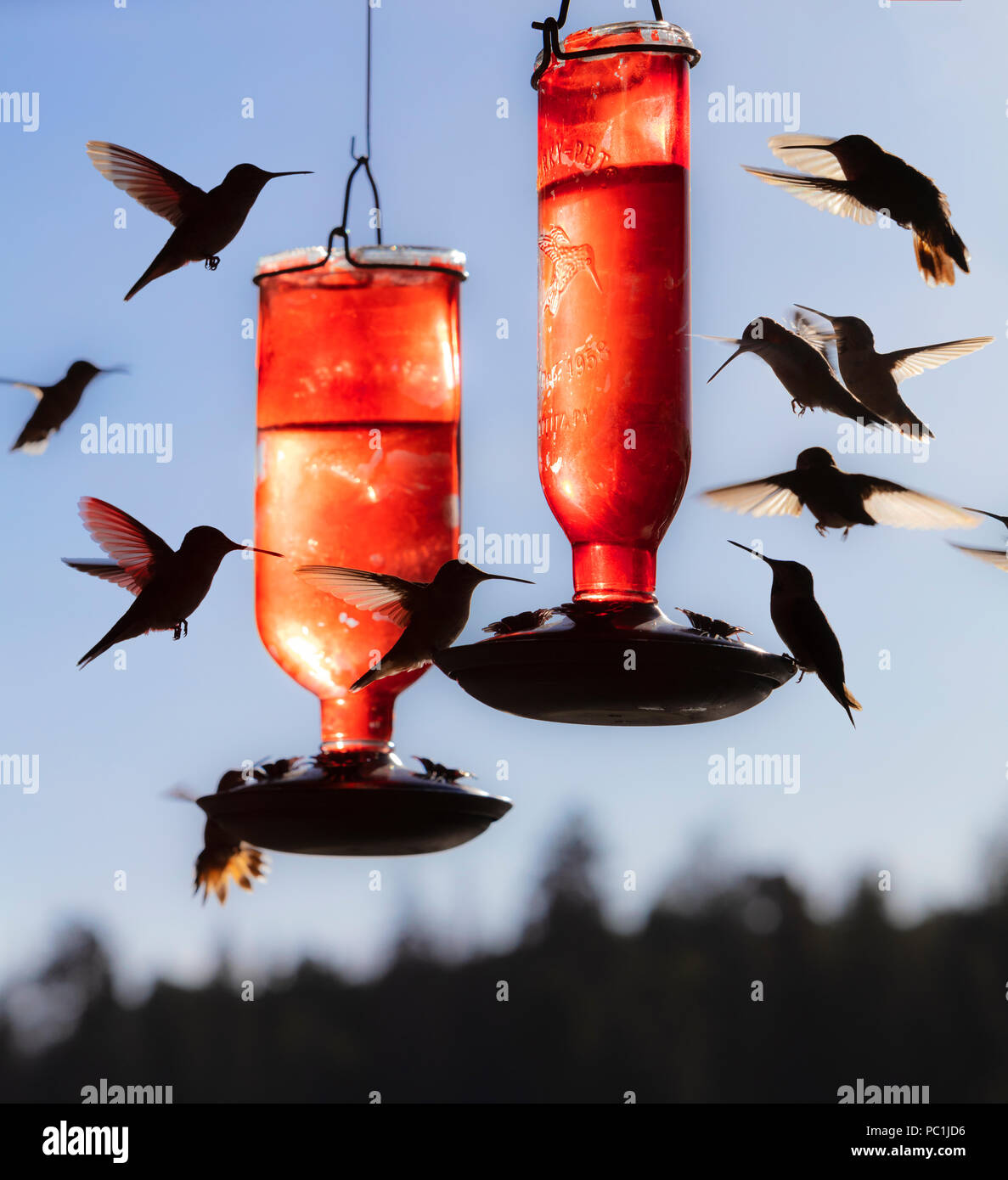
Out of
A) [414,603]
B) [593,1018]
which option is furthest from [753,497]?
[593,1018]

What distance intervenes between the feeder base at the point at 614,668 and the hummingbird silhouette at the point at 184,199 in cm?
137

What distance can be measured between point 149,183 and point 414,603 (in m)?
1.32

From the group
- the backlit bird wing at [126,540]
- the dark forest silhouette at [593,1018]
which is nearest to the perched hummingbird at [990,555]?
the backlit bird wing at [126,540]

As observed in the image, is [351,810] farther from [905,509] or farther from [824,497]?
[905,509]

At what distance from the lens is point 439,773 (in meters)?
4.35

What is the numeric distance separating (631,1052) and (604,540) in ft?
137

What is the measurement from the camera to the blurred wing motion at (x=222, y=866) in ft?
18.8

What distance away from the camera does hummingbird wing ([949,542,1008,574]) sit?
405 centimetres

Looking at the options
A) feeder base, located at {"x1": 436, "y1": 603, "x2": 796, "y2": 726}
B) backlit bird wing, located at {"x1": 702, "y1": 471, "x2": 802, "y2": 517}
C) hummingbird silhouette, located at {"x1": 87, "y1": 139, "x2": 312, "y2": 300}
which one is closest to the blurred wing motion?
hummingbird silhouette, located at {"x1": 87, "y1": 139, "x2": 312, "y2": 300}

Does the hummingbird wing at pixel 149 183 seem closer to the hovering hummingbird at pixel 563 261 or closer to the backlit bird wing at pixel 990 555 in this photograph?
the hovering hummingbird at pixel 563 261
